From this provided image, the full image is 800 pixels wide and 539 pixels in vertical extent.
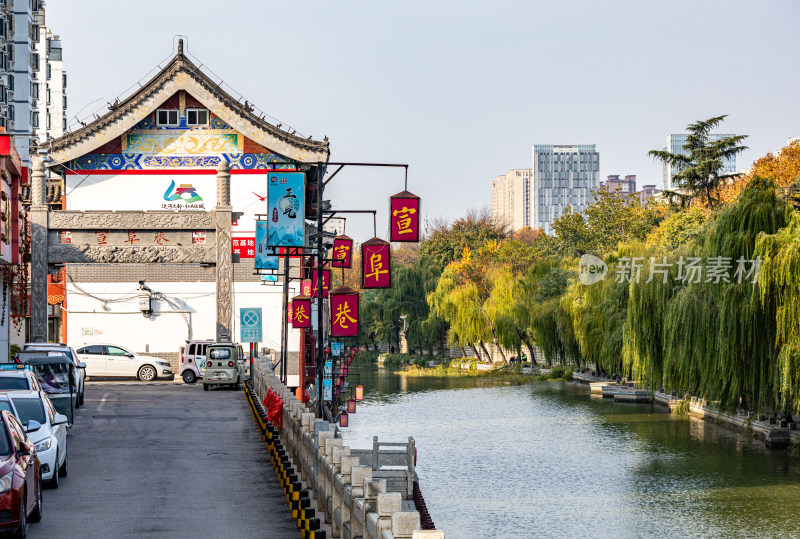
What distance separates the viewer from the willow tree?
193 feet

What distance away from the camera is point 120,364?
121 feet

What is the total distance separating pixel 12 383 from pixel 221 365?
659 inches

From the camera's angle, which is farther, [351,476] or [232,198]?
[232,198]

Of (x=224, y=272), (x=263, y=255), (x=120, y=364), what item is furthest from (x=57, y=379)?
(x=224, y=272)

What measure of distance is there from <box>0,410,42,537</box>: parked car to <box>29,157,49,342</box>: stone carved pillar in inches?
1115

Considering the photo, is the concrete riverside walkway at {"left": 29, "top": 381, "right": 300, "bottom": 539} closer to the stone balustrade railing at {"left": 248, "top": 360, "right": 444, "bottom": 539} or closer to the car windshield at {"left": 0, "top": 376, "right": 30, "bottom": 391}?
the stone balustrade railing at {"left": 248, "top": 360, "right": 444, "bottom": 539}

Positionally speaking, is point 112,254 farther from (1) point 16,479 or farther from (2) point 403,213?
(1) point 16,479

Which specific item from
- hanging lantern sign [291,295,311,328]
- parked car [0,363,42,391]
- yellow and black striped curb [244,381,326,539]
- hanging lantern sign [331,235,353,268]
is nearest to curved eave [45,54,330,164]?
hanging lantern sign [331,235,353,268]

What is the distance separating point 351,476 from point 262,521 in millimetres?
3304

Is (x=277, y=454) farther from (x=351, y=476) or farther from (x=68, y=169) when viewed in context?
(x=68, y=169)

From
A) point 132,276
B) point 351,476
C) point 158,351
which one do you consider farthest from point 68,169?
point 351,476

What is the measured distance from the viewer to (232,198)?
4150 cm

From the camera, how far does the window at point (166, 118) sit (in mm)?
42031

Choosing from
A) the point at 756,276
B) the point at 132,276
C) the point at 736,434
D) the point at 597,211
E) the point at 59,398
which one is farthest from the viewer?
the point at 597,211
